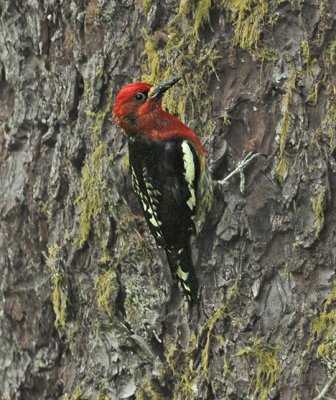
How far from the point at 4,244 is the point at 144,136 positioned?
1225 millimetres

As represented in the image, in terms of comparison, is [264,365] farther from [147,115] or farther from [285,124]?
[147,115]

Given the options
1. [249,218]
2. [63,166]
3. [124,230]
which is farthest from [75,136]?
[249,218]

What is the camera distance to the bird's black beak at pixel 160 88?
13.5ft

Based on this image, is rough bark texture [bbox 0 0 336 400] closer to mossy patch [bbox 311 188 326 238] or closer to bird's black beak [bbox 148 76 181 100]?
mossy patch [bbox 311 188 326 238]

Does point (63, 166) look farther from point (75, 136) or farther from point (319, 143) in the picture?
point (319, 143)

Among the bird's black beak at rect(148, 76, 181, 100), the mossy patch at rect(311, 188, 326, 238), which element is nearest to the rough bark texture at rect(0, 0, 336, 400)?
the mossy patch at rect(311, 188, 326, 238)

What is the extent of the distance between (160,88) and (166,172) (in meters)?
0.47

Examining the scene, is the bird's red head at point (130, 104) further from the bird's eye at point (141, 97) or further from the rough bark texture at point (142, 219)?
the rough bark texture at point (142, 219)

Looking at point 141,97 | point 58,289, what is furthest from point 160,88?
point 58,289

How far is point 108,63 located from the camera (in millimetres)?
4473

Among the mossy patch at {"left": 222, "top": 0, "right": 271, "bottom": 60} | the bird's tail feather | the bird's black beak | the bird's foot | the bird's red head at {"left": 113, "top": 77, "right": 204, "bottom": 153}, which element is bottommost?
the bird's tail feather

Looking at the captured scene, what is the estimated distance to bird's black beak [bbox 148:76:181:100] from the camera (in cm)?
412

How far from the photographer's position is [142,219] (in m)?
4.47

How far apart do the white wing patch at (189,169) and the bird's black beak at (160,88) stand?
261 millimetres
